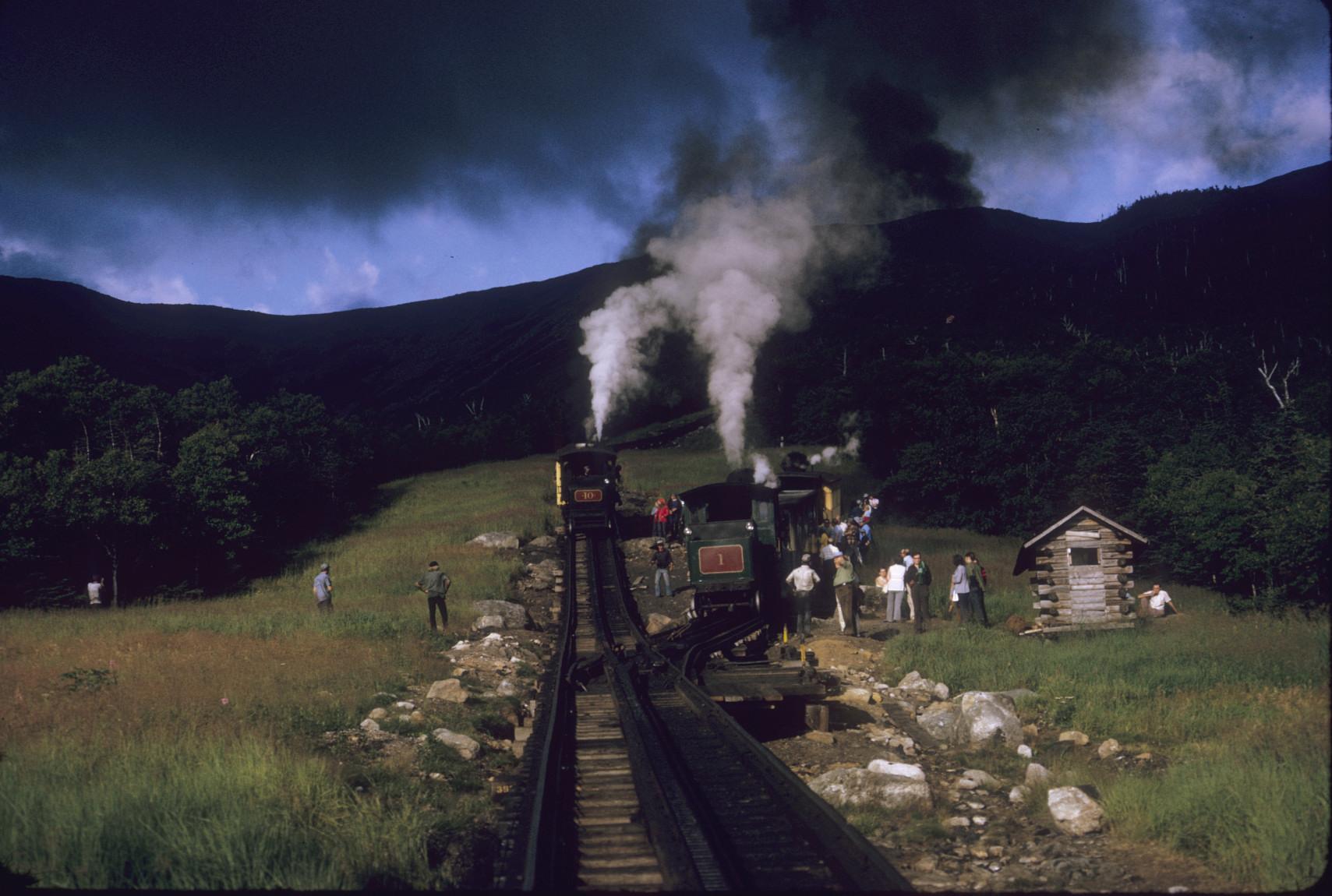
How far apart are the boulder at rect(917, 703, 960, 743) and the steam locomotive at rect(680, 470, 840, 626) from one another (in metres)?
10.2

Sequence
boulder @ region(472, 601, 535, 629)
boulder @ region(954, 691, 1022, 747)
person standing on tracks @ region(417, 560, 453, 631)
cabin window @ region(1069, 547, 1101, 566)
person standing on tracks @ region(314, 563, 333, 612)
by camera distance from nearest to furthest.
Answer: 1. boulder @ region(954, 691, 1022, 747)
2. person standing on tracks @ region(417, 560, 453, 631)
3. cabin window @ region(1069, 547, 1101, 566)
4. boulder @ region(472, 601, 535, 629)
5. person standing on tracks @ region(314, 563, 333, 612)

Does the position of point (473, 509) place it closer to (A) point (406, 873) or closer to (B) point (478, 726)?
(B) point (478, 726)

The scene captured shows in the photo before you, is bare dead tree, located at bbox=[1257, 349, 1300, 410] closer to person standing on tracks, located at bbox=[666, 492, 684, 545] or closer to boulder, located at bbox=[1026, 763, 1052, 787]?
boulder, located at bbox=[1026, 763, 1052, 787]

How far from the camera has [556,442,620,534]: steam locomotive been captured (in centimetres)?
3962

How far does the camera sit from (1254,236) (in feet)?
467

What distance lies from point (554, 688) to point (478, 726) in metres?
1.83

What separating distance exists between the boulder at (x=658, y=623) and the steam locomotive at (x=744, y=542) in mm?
1451

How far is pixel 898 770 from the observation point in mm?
10375

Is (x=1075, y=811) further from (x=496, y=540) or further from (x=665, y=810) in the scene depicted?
(x=496, y=540)

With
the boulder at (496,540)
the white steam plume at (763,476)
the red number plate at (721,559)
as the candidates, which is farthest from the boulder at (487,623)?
the boulder at (496,540)

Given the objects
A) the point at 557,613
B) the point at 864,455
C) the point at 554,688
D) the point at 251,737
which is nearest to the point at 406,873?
the point at 251,737

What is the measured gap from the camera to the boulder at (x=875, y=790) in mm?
9727

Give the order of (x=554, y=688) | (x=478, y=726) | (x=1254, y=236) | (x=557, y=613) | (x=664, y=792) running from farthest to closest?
(x=1254, y=236) < (x=557, y=613) < (x=554, y=688) < (x=478, y=726) < (x=664, y=792)

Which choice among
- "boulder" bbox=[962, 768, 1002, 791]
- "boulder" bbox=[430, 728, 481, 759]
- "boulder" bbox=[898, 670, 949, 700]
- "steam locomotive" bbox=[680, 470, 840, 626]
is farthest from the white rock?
"steam locomotive" bbox=[680, 470, 840, 626]
